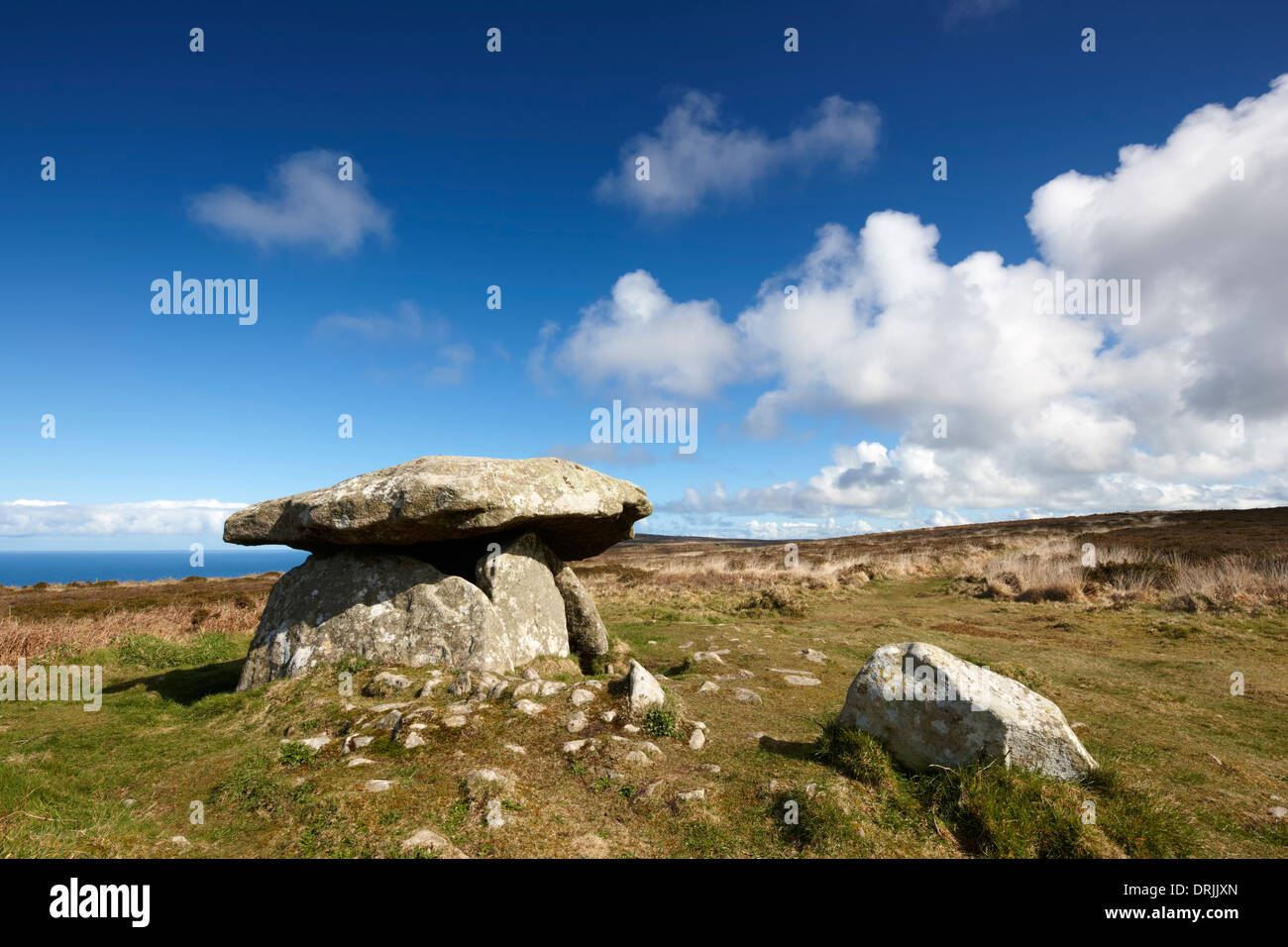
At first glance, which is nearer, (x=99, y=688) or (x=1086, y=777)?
(x=1086, y=777)

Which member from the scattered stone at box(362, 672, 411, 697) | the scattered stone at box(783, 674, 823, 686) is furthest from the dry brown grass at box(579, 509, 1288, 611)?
the scattered stone at box(362, 672, 411, 697)

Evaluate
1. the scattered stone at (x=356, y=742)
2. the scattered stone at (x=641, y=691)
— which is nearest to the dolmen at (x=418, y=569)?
the scattered stone at (x=356, y=742)

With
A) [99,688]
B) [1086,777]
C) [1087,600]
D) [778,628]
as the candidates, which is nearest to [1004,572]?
[1087,600]

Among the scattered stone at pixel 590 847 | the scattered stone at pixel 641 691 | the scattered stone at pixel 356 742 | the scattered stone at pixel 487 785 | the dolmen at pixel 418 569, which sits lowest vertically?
the scattered stone at pixel 590 847

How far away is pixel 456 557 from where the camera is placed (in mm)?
10789

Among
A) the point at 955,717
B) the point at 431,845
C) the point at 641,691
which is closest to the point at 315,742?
the point at 431,845

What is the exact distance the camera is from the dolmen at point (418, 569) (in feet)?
27.5

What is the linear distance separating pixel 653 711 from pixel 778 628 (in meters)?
8.71

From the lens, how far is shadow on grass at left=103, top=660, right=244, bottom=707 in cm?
907

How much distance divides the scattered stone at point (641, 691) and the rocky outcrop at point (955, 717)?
2074mm

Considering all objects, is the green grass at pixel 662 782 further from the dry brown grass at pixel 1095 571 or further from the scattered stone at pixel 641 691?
the dry brown grass at pixel 1095 571

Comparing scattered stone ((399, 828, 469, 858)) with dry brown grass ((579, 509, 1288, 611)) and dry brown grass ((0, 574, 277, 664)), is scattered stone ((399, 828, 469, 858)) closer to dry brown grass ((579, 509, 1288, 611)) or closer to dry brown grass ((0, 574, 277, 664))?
dry brown grass ((0, 574, 277, 664))
